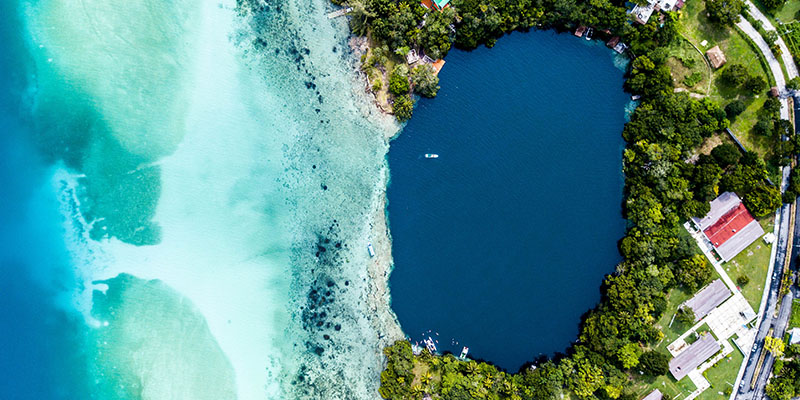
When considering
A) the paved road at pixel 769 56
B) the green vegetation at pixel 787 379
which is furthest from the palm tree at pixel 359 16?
the green vegetation at pixel 787 379

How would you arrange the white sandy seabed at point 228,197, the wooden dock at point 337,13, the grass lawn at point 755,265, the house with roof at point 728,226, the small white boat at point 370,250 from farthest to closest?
the wooden dock at point 337,13
the small white boat at point 370,250
the grass lawn at point 755,265
the white sandy seabed at point 228,197
the house with roof at point 728,226

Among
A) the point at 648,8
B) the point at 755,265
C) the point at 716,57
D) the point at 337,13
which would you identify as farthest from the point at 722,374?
the point at 337,13

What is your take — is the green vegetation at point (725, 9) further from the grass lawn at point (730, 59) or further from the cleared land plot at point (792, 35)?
the cleared land plot at point (792, 35)

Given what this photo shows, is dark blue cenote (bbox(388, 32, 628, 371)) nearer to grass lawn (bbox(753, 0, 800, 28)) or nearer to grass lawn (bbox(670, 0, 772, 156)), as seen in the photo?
grass lawn (bbox(670, 0, 772, 156))

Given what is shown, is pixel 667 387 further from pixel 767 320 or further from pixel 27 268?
pixel 27 268

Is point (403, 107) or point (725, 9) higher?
point (403, 107)

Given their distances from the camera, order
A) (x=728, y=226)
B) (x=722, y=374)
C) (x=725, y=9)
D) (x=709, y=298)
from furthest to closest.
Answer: (x=722, y=374) → (x=728, y=226) → (x=709, y=298) → (x=725, y=9)

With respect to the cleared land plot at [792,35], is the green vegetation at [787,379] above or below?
below
